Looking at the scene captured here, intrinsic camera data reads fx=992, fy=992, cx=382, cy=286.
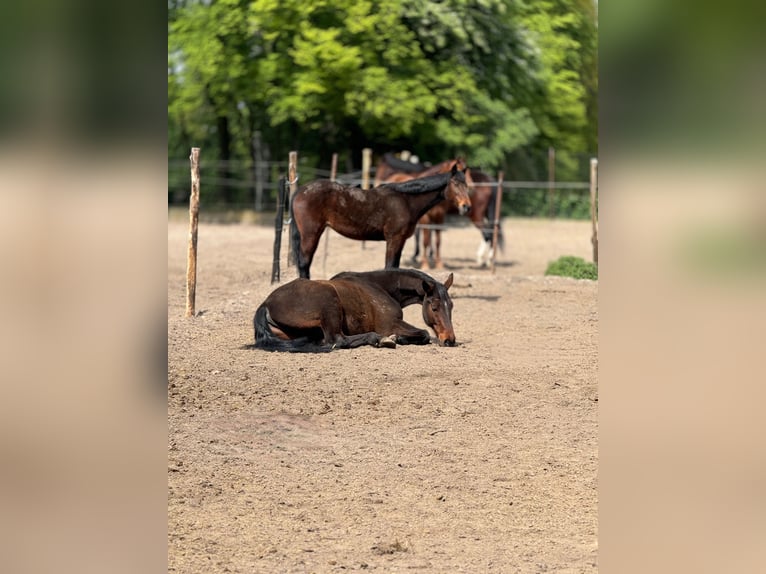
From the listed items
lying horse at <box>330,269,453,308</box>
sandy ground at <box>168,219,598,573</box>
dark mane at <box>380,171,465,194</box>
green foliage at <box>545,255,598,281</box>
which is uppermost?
dark mane at <box>380,171,465,194</box>

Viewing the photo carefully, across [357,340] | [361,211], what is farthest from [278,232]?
[357,340]

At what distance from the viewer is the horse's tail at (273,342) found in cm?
809

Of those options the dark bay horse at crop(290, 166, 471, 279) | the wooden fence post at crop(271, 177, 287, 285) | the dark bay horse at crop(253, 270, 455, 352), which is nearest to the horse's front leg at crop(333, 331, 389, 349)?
the dark bay horse at crop(253, 270, 455, 352)

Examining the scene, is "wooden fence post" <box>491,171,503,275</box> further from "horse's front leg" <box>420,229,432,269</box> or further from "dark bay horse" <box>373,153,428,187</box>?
"dark bay horse" <box>373,153,428,187</box>

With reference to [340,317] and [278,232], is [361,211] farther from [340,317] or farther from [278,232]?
[340,317]

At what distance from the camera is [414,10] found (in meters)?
23.8

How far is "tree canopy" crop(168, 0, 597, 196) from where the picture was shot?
23.2 meters

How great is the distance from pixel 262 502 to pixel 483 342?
4.63 metres

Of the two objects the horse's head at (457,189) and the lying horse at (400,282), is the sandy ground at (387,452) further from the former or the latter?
the horse's head at (457,189)

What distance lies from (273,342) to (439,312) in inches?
57.0

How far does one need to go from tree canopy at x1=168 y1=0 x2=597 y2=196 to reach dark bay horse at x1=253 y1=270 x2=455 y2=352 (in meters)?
14.9
